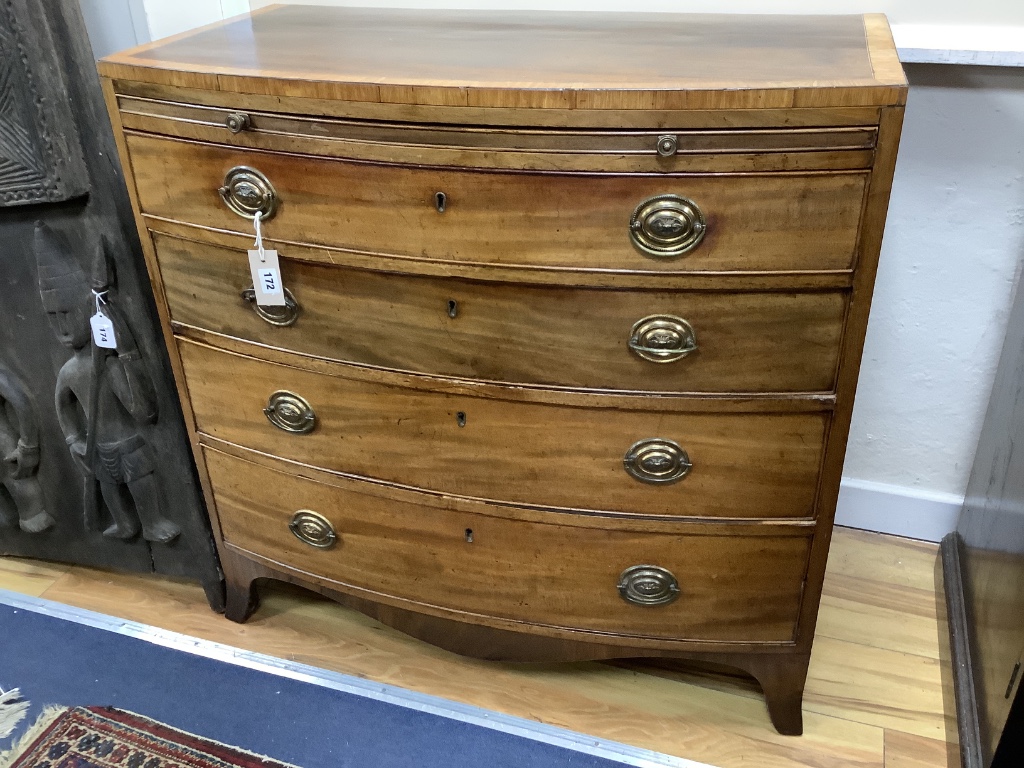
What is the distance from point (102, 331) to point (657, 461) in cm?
89

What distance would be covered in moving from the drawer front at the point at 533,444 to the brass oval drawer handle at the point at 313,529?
107mm

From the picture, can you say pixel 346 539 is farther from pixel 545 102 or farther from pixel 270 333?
pixel 545 102

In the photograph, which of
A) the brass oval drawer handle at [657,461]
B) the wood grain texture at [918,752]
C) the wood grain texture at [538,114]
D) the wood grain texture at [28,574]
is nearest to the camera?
the wood grain texture at [538,114]

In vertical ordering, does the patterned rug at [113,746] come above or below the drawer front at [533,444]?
below

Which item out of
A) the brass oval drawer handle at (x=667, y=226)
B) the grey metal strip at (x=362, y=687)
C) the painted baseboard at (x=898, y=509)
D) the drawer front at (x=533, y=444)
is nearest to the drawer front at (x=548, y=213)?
the brass oval drawer handle at (x=667, y=226)

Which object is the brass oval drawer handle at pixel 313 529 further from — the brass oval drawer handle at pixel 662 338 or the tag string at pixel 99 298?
the brass oval drawer handle at pixel 662 338

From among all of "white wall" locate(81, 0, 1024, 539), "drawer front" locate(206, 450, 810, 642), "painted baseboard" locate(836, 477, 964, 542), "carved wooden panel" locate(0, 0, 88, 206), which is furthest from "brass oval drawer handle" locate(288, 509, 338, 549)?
"painted baseboard" locate(836, 477, 964, 542)

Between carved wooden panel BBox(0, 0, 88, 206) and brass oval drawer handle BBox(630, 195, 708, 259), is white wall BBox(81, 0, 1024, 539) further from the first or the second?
brass oval drawer handle BBox(630, 195, 708, 259)

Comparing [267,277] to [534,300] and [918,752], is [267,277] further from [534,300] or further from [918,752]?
[918,752]

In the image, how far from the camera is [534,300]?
1.06 metres

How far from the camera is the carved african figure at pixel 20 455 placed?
4.97 feet

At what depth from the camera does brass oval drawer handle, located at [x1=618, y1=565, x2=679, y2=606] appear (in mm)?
1236

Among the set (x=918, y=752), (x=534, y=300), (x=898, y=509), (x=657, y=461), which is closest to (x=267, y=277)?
(x=534, y=300)

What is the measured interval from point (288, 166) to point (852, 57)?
0.68m
